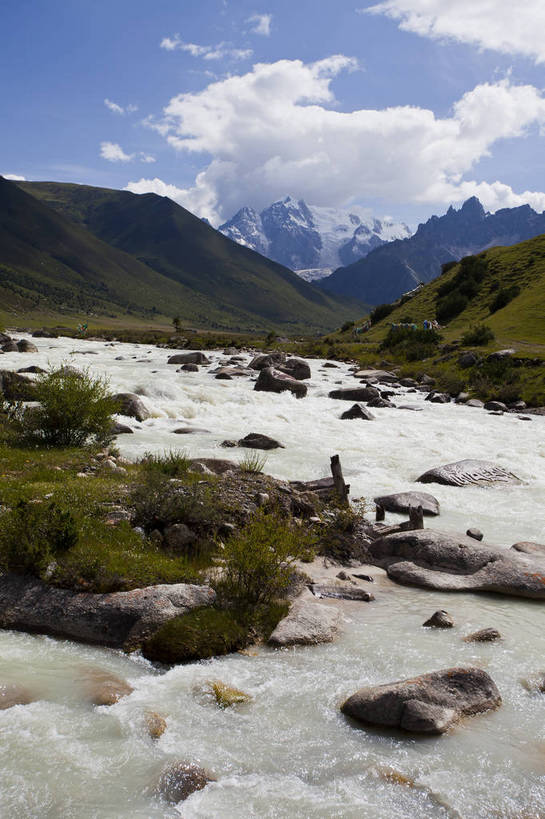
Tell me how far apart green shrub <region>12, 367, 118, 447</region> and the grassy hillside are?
97.5ft

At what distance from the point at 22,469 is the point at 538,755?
1265cm

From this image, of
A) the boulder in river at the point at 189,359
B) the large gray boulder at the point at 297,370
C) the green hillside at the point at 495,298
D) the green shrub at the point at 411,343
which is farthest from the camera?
the green hillside at the point at 495,298

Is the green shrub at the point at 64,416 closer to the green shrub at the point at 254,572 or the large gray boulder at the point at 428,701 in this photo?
the green shrub at the point at 254,572

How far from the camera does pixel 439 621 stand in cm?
864

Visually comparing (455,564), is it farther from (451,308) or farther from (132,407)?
(451,308)

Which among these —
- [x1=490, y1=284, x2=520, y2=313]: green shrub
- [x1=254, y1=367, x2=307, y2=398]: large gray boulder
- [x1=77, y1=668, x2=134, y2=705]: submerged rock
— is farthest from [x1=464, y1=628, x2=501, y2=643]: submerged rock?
[x1=490, y1=284, x2=520, y2=313]: green shrub

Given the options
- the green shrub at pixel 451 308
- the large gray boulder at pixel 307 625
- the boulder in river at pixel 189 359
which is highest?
the green shrub at pixel 451 308

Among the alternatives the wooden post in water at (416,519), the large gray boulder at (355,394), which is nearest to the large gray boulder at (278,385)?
the large gray boulder at (355,394)

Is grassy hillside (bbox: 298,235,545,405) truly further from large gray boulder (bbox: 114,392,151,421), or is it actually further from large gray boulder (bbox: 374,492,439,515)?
large gray boulder (bbox: 114,392,151,421)

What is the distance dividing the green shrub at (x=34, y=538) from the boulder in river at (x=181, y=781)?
14.4ft

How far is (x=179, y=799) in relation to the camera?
5125 mm

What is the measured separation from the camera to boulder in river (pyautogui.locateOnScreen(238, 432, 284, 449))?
20.9m

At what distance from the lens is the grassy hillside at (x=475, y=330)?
139ft

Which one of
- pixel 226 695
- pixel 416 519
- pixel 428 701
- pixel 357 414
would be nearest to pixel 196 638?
pixel 226 695
